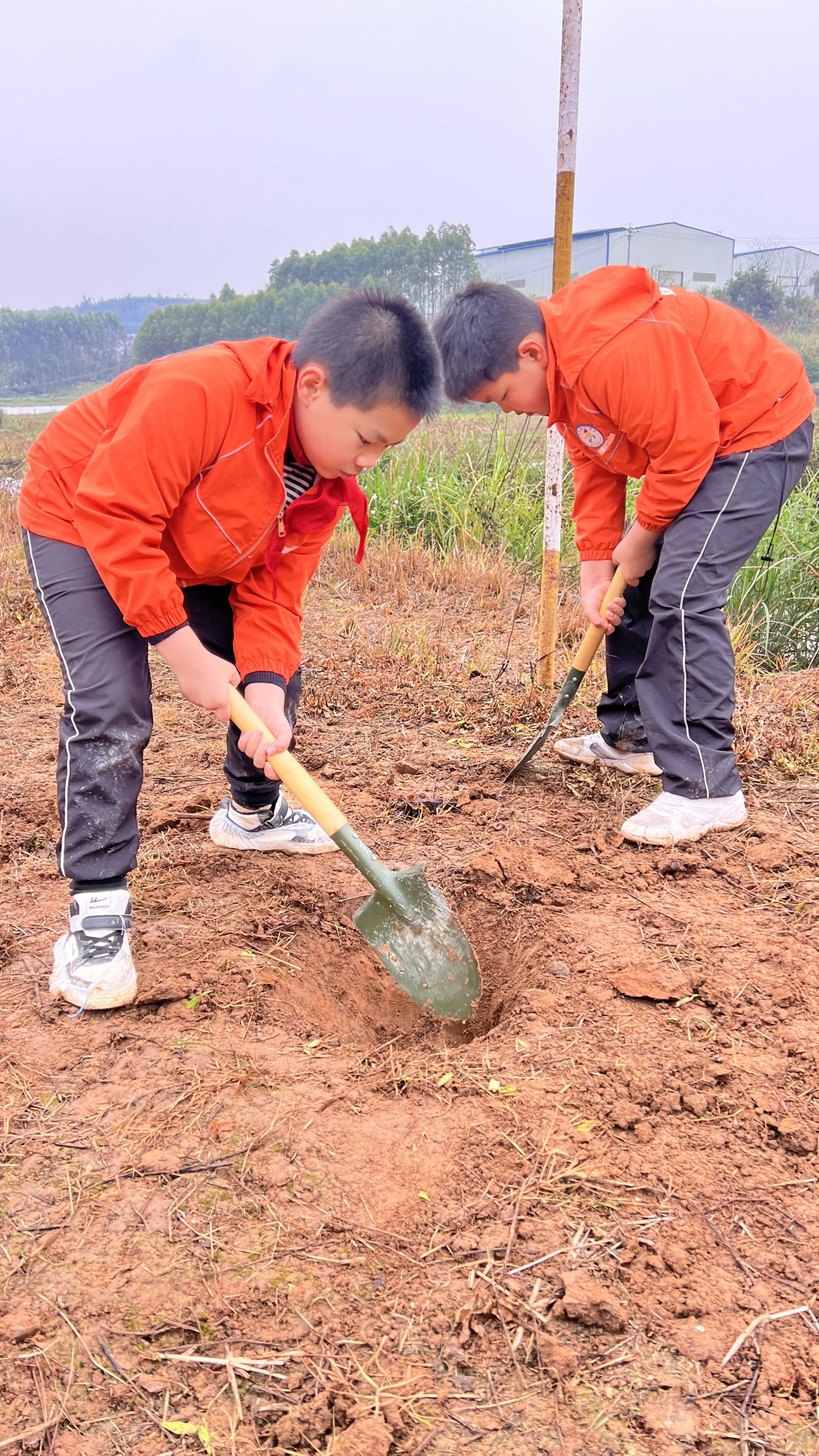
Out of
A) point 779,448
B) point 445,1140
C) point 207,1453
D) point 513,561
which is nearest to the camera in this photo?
point 207,1453

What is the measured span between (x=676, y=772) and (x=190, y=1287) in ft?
6.05

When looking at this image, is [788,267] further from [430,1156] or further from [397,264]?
[430,1156]

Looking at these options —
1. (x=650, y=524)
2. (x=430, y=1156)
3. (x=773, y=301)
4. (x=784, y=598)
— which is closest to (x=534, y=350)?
(x=650, y=524)

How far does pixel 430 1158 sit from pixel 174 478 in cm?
137

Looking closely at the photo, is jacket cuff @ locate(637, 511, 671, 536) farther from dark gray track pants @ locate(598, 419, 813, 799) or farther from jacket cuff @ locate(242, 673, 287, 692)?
jacket cuff @ locate(242, 673, 287, 692)

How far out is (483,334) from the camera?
2.35 metres

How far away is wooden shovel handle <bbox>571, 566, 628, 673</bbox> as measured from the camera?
280 cm

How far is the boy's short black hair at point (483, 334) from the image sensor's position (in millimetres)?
2346

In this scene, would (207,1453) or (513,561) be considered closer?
(207,1453)

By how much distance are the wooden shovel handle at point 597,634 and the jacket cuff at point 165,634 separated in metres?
1.39

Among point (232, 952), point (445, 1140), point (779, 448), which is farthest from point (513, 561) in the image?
point (445, 1140)

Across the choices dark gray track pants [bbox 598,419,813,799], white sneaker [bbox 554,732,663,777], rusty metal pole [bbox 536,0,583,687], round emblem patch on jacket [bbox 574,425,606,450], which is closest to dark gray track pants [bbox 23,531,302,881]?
round emblem patch on jacket [bbox 574,425,606,450]

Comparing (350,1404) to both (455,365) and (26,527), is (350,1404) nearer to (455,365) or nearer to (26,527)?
(26,527)

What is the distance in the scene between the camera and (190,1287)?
137 cm
